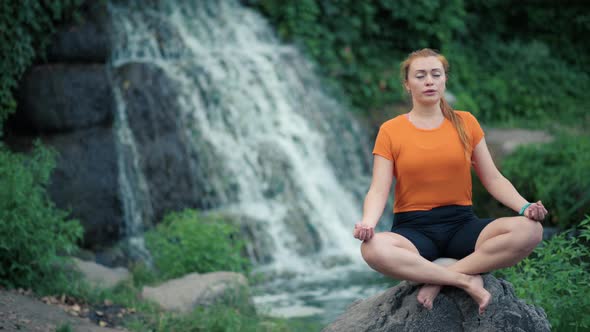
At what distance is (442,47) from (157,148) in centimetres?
714

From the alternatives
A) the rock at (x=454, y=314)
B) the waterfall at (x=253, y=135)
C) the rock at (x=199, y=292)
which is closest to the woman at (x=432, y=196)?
the rock at (x=454, y=314)

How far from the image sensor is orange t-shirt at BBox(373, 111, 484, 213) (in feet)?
11.7

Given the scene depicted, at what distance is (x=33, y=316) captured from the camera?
4.97 metres

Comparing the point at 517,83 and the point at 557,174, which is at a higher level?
the point at 517,83

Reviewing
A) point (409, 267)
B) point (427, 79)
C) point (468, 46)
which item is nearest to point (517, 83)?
point (468, 46)

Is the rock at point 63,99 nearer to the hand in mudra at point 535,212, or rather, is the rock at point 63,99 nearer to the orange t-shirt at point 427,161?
the orange t-shirt at point 427,161

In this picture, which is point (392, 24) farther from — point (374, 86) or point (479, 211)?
point (479, 211)

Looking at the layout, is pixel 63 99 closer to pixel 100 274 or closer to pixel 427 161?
pixel 100 274

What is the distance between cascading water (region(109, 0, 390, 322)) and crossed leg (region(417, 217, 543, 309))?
5.05m

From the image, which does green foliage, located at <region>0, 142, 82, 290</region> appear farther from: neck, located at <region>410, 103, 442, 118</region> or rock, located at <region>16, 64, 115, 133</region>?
neck, located at <region>410, 103, 442, 118</region>

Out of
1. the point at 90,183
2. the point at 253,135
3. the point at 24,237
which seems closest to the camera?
the point at 24,237

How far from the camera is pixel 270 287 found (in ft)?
26.5

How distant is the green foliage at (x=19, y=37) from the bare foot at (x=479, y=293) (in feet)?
19.8

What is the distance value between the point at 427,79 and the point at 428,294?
1.04 meters
